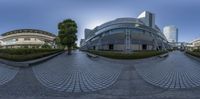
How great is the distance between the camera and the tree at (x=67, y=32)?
89.7 ft

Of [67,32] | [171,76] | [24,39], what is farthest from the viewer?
[24,39]

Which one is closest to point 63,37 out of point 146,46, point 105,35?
point 105,35

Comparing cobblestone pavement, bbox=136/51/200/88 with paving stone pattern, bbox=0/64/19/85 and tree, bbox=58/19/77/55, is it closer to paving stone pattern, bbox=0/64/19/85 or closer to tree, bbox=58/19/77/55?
paving stone pattern, bbox=0/64/19/85

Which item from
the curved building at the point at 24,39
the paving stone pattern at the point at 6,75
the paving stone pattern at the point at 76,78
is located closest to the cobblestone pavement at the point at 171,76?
the paving stone pattern at the point at 76,78

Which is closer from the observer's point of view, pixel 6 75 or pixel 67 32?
pixel 6 75

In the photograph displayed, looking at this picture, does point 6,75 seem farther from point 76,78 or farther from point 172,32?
point 172,32

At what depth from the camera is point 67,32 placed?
27.3 m

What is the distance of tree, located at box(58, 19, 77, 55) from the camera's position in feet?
89.7

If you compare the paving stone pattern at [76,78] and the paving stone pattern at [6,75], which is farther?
the paving stone pattern at [6,75]

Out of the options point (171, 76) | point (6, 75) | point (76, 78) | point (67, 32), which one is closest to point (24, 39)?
point (67, 32)

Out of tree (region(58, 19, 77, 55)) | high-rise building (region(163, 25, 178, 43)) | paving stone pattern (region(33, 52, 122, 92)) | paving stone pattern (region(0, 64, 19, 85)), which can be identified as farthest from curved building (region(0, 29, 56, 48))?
high-rise building (region(163, 25, 178, 43))

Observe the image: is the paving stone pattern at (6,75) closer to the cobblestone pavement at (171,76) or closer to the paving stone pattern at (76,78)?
the paving stone pattern at (76,78)

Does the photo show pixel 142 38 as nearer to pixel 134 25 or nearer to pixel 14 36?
pixel 134 25

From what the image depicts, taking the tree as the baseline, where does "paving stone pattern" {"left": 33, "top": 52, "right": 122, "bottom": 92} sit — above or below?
below
